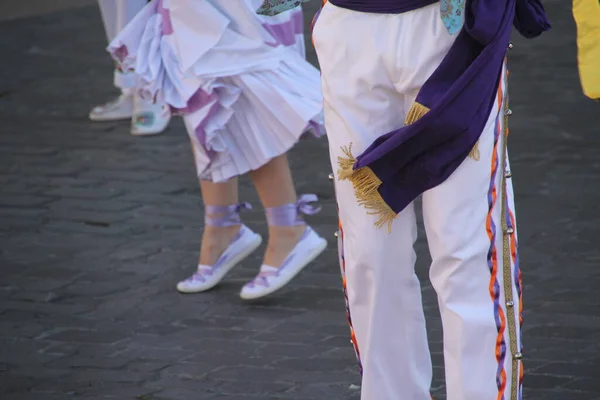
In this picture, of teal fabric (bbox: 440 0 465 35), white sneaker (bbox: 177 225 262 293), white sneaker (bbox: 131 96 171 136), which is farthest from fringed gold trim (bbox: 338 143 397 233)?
white sneaker (bbox: 131 96 171 136)

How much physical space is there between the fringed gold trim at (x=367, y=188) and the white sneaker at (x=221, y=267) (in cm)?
189

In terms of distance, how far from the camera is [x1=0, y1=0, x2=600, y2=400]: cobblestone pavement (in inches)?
160

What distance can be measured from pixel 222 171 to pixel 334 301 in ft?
2.27

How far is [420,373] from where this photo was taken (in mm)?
3193

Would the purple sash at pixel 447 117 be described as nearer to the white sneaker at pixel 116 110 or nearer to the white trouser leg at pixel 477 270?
the white trouser leg at pixel 477 270

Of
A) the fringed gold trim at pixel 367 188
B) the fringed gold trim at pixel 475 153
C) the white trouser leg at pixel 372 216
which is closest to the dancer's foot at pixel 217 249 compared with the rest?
the white trouser leg at pixel 372 216

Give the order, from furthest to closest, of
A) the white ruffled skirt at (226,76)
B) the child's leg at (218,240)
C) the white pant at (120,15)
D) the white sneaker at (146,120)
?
1. the white sneaker at (146,120)
2. the white pant at (120,15)
3. the child's leg at (218,240)
4. the white ruffled skirt at (226,76)

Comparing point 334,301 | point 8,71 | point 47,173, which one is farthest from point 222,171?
point 8,71

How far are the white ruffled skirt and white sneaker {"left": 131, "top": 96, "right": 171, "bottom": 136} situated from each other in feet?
8.20

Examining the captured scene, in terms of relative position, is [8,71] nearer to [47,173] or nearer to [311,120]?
[47,173]

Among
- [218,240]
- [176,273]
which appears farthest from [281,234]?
[176,273]

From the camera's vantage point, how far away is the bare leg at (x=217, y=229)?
4797 mm

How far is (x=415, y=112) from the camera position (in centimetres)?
288

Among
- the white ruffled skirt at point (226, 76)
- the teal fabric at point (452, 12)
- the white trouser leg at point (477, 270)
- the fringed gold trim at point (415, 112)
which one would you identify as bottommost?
the white ruffled skirt at point (226, 76)
